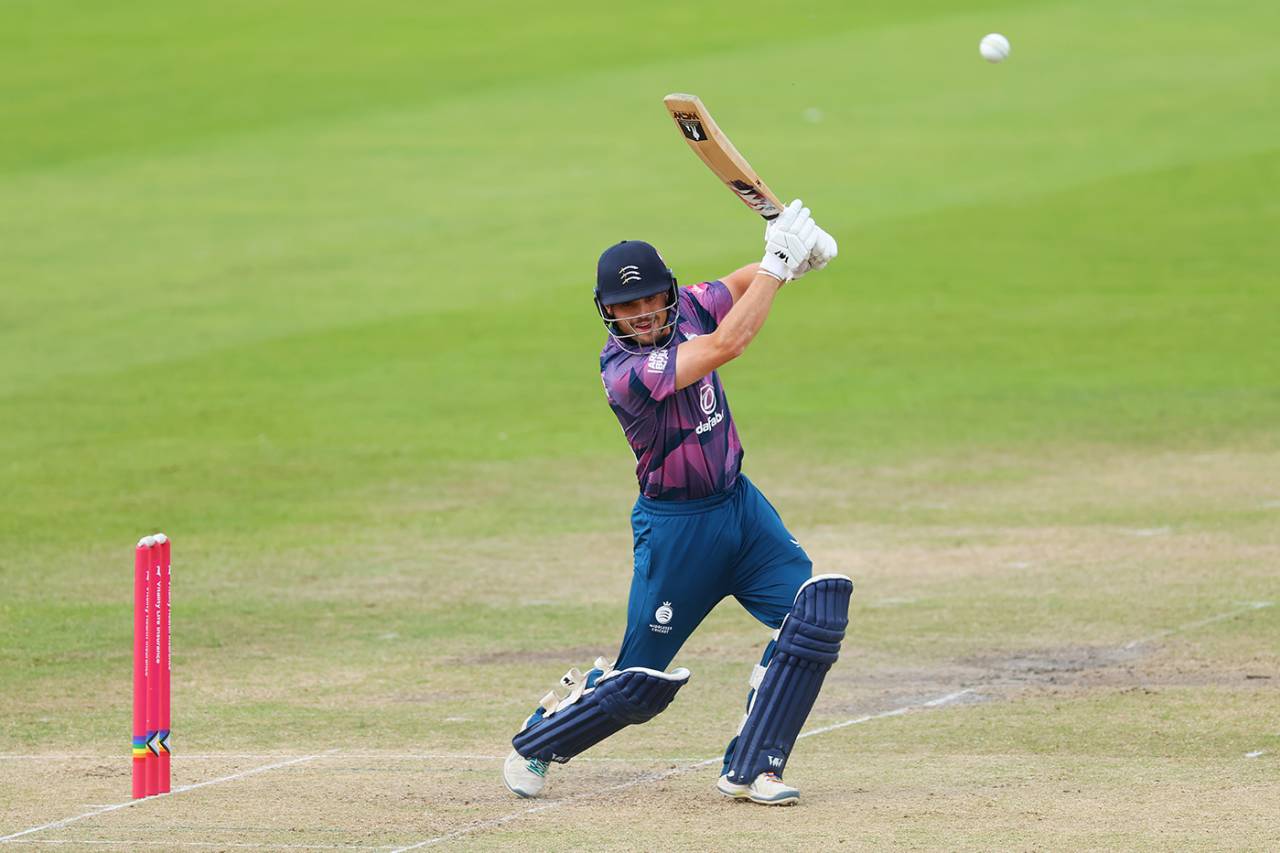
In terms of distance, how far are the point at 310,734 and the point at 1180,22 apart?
27763 millimetres

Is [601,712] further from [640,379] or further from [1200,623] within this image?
[1200,623]

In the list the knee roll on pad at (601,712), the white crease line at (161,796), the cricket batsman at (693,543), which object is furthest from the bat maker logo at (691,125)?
the white crease line at (161,796)

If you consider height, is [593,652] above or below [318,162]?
below

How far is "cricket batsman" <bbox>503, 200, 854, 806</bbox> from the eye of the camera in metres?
7.22

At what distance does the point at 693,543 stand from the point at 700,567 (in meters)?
0.09

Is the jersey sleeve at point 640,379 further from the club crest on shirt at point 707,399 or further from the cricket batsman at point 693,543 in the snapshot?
the club crest on shirt at point 707,399

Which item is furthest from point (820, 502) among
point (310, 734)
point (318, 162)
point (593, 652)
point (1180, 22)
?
point (1180, 22)

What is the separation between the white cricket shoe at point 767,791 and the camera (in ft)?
23.5

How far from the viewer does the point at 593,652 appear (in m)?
10.5

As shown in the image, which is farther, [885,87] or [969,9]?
[969,9]

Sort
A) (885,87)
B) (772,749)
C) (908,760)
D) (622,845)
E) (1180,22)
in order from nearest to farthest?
(622,845) → (772,749) → (908,760) → (885,87) → (1180,22)

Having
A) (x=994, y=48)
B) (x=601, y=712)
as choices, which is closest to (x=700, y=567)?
(x=601, y=712)

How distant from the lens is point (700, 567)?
7.43 metres

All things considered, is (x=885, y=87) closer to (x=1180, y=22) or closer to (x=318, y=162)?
(x=1180, y=22)
